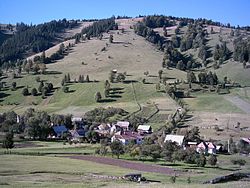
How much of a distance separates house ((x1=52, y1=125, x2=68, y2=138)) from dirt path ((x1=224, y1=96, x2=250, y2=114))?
5468 centimetres

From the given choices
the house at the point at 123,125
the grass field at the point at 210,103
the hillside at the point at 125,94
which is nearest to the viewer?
the house at the point at 123,125

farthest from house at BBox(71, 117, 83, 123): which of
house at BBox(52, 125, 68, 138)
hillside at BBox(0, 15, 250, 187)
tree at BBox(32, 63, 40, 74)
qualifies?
tree at BBox(32, 63, 40, 74)

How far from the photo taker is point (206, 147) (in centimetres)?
8606

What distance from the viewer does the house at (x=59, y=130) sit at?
351ft

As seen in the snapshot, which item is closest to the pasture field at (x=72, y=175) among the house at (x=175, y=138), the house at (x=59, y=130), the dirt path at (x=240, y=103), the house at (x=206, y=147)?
the house at (x=206, y=147)

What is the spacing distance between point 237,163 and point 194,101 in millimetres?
65736

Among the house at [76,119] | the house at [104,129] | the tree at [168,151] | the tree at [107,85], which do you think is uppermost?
the tree at [107,85]

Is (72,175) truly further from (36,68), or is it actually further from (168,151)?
(36,68)

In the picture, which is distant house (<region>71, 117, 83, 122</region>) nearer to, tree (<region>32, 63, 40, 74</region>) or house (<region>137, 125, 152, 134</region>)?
house (<region>137, 125, 152, 134</region>)

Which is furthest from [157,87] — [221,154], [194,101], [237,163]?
[237,163]

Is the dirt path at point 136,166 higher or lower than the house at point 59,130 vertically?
higher

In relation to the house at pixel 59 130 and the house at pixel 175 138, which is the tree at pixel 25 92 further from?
the house at pixel 175 138

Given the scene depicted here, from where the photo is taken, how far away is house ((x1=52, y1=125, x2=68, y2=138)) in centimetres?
10689

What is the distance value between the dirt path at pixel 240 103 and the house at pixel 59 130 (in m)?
54.7
